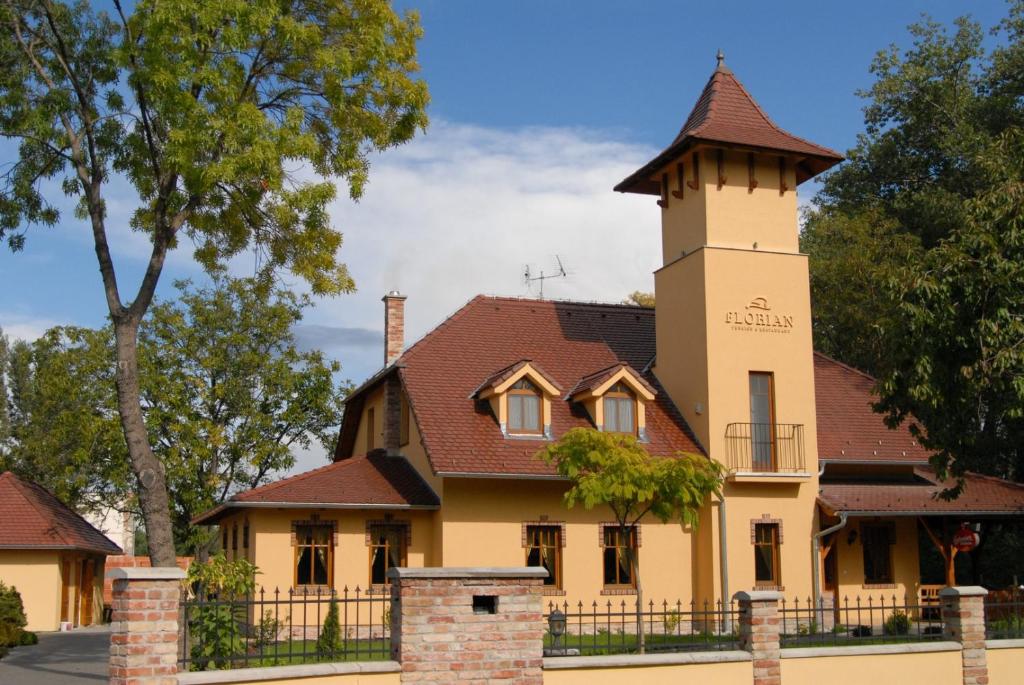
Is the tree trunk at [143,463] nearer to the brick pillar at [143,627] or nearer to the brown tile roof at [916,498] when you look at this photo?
the brick pillar at [143,627]

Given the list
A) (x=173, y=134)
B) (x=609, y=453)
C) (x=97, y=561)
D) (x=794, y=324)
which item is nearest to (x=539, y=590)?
(x=609, y=453)

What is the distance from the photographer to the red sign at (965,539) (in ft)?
77.5

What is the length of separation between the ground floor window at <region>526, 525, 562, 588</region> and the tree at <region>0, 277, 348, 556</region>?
58.2ft

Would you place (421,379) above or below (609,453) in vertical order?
above

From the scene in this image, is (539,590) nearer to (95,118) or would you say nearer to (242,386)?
(95,118)

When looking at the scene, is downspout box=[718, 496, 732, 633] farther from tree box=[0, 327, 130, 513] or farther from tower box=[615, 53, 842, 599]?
tree box=[0, 327, 130, 513]

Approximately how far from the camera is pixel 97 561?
35.3 m

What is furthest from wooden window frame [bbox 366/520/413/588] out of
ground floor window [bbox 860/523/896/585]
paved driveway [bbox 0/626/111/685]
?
ground floor window [bbox 860/523/896/585]

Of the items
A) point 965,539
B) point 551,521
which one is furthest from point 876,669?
point 965,539

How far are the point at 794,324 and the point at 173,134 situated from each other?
14160 mm

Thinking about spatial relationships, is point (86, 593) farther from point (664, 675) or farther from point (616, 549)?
point (664, 675)

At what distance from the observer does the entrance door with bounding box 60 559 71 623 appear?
2998 cm

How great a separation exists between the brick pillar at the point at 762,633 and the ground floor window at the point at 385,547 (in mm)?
10729

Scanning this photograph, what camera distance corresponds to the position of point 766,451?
23750 millimetres
